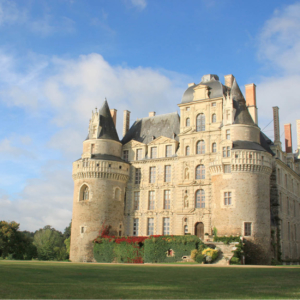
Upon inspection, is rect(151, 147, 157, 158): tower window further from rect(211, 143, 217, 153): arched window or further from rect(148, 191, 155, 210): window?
rect(211, 143, 217, 153): arched window

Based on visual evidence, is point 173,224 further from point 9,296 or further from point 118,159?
point 9,296

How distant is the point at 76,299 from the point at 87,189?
32906mm

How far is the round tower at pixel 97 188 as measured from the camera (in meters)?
40.1

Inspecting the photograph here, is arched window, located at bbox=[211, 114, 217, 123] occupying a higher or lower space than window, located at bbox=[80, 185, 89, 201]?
higher

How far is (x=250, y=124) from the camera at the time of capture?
3706cm

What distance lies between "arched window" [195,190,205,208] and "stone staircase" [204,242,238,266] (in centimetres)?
610

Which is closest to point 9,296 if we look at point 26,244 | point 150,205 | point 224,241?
point 224,241

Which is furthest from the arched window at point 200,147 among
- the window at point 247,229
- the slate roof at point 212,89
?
the window at point 247,229

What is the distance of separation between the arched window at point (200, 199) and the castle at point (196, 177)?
98 mm

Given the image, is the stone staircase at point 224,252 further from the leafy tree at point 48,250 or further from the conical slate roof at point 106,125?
the leafy tree at point 48,250

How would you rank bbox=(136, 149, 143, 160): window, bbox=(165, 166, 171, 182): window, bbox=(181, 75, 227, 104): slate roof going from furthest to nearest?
1. bbox=(136, 149, 143, 160): window
2. bbox=(165, 166, 171, 182): window
3. bbox=(181, 75, 227, 104): slate roof

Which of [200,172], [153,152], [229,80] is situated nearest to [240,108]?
[229,80]

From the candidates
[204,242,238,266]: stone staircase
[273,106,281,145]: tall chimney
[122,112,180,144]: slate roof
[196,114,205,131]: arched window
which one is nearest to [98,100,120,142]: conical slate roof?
[122,112,180,144]: slate roof

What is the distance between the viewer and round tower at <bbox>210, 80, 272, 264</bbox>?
112 feet
